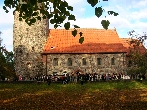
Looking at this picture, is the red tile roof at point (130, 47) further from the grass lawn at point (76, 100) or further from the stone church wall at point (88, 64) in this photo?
the grass lawn at point (76, 100)

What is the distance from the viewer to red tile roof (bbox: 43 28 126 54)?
45.3 m

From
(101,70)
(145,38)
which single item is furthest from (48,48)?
(145,38)

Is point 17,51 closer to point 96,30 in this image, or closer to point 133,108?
point 96,30

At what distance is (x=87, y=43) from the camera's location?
46875 mm

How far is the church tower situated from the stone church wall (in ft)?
7.16

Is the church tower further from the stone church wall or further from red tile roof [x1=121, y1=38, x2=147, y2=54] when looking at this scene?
red tile roof [x1=121, y1=38, x2=147, y2=54]

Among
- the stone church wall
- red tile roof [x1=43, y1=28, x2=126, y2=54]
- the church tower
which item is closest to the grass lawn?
the stone church wall

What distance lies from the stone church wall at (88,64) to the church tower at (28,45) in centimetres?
218

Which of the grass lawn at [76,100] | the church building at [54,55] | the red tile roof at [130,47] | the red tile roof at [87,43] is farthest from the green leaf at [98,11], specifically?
the red tile roof at [130,47]

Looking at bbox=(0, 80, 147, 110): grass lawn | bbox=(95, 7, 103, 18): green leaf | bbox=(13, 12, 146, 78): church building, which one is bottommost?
bbox=(0, 80, 147, 110): grass lawn

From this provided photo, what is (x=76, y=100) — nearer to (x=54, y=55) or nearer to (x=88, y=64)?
(x=88, y=64)

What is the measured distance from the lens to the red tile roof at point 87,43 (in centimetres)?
4534

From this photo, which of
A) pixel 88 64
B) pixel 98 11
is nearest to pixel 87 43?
pixel 88 64

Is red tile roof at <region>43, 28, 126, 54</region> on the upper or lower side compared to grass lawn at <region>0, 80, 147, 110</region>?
upper
